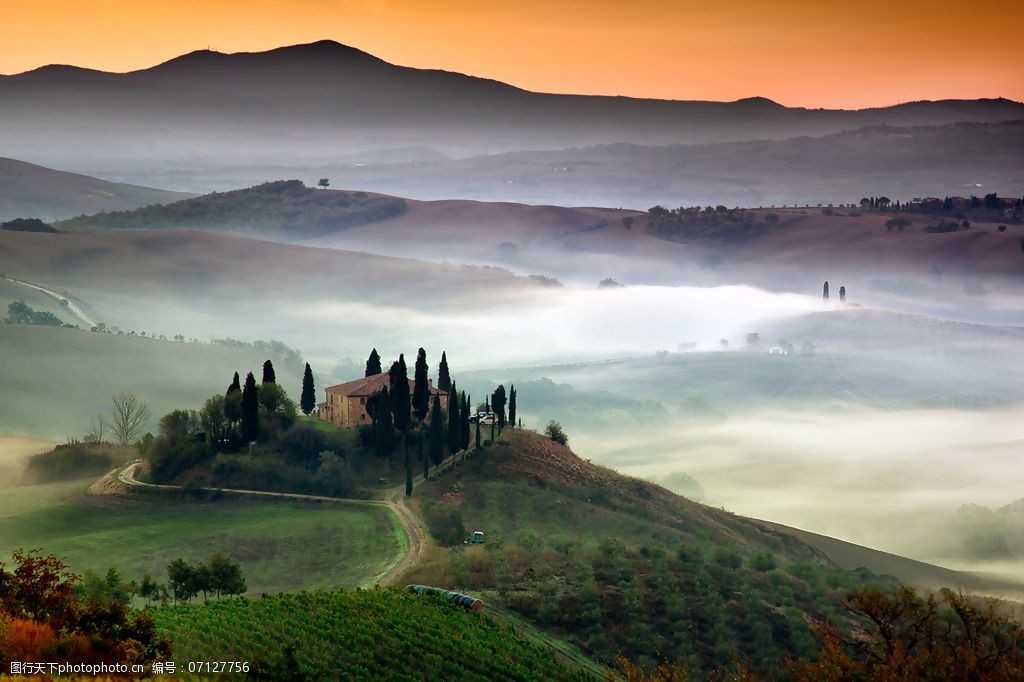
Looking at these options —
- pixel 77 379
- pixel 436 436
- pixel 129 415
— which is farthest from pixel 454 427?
pixel 77 379

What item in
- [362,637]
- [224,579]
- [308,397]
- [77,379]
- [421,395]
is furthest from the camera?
[77,379]

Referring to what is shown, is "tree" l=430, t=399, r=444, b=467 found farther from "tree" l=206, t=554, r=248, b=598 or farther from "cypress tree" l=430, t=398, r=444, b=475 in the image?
"tree" l=206, t=554, r=248, b=598

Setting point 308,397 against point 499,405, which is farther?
point 308,397

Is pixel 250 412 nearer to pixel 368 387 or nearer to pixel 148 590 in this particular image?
pixel 368 387

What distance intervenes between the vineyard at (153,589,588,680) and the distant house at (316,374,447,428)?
40464 mm

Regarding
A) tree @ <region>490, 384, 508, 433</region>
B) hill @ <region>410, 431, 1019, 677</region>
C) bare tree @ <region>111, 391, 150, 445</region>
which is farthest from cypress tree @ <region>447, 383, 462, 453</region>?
bare tree @ <region>111, 391, 150, 445</region>

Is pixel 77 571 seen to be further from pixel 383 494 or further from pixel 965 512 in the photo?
pixel 965 512

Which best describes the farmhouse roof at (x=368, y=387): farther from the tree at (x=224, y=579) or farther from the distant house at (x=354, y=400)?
the tree at (x=224, y=579)

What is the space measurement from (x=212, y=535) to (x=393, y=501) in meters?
14.1

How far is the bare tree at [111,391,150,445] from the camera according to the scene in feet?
486

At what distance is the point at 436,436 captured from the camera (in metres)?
103

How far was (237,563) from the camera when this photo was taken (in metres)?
82.8

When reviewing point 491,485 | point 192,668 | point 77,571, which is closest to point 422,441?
point 491,485

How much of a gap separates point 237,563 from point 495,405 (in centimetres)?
3626
